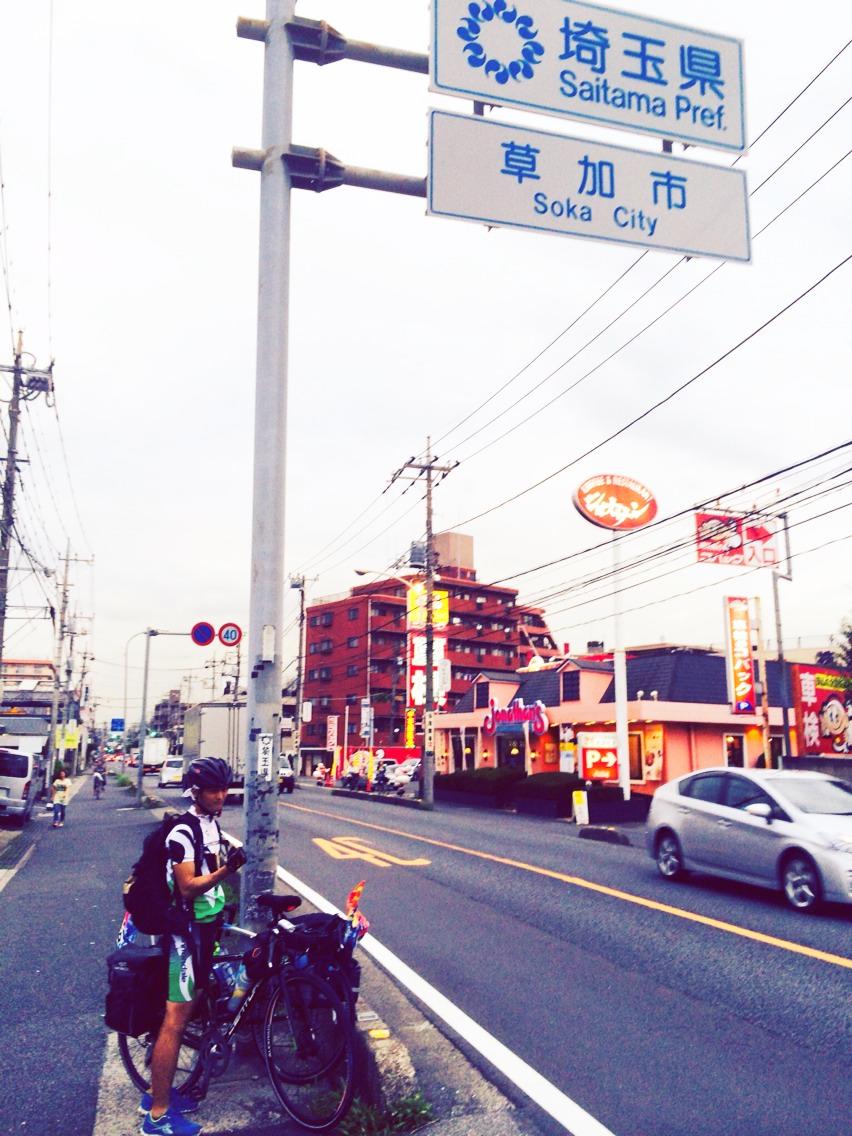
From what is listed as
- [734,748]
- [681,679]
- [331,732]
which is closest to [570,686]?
[681,679]

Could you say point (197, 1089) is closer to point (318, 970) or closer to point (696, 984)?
point (318, 970)

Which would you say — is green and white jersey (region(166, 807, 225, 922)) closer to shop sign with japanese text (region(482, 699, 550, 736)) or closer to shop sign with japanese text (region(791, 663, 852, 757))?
shop sign with japanese text (region(791, 663, 852, 757))

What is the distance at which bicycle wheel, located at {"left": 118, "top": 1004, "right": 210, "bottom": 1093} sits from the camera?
4.66 meters

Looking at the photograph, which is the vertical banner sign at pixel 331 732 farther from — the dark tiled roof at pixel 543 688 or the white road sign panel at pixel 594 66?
the white road sign panel at pixel 594 66

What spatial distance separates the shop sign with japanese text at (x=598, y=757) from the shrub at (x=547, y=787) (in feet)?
1.87

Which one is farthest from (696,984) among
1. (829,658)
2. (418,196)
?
(829,658)

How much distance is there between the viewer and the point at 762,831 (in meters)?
11.0

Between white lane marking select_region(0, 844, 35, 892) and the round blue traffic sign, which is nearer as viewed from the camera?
white lane marking select_region(0, 844, 35, 892)

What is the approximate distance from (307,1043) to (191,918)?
921 millimetres

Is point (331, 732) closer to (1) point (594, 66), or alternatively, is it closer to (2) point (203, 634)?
(2) point (203, 634)

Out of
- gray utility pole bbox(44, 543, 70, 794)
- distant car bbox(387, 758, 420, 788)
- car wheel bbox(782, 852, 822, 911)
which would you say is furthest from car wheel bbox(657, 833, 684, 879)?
distant car bbox(387, 758, 420, 788)

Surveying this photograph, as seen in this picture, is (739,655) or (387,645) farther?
(387,645)

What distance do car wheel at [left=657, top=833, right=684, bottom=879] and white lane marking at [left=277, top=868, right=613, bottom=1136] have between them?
222 inches

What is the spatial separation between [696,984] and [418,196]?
21.6 ft
